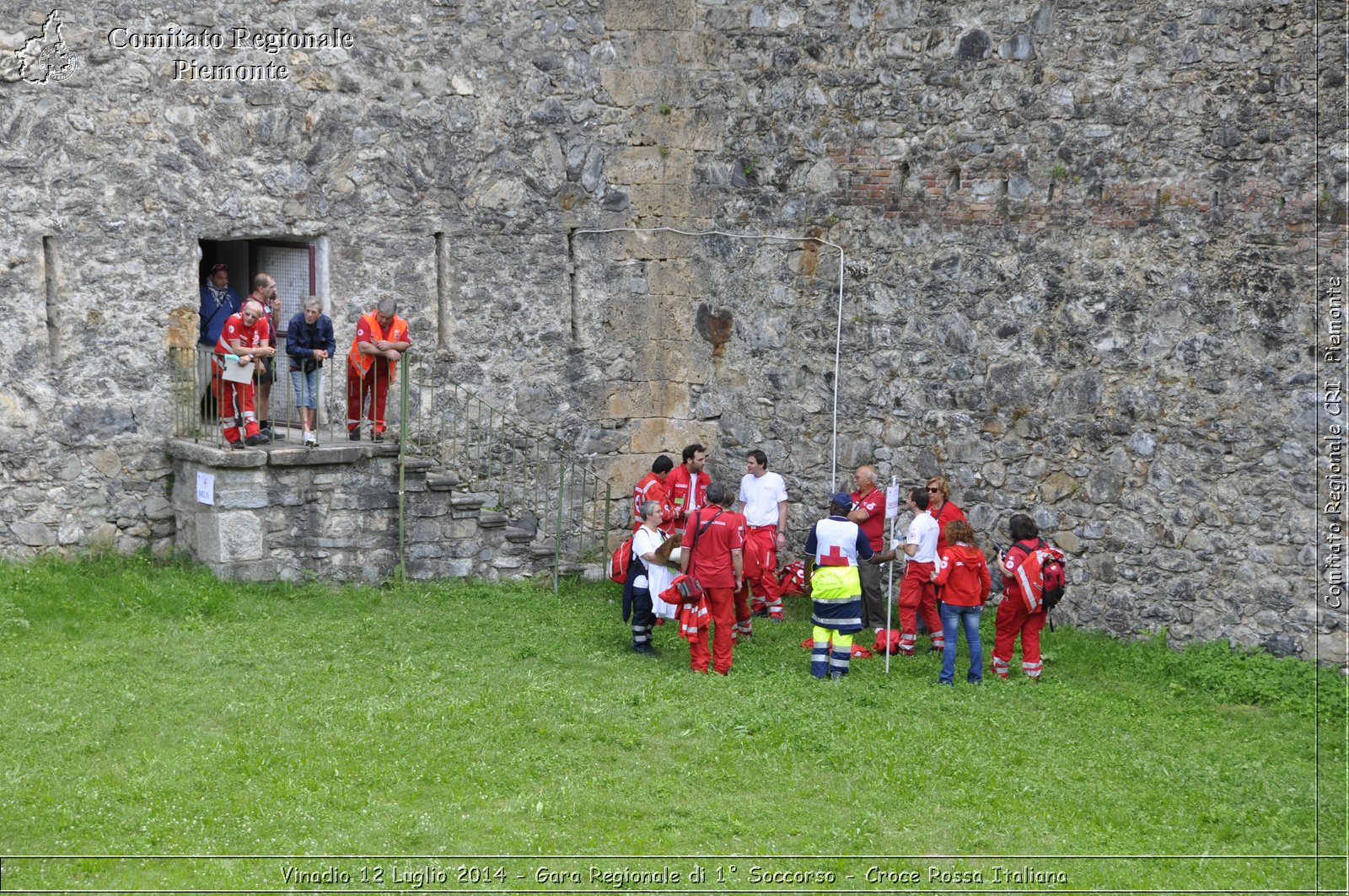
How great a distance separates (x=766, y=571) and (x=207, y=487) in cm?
431

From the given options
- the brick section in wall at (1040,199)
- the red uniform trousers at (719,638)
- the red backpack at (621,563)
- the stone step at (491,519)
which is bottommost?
the red uniform trousers at (719,638)

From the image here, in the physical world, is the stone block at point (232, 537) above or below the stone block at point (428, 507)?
below

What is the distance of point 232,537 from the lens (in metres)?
10.8

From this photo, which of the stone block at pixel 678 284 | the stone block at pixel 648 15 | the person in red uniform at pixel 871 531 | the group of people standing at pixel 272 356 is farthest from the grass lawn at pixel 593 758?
the stone block at pixel 648 15

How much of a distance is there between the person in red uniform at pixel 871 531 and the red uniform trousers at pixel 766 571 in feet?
2.22

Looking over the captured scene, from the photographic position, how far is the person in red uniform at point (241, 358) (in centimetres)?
1074

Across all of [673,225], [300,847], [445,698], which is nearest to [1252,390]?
[673,225]

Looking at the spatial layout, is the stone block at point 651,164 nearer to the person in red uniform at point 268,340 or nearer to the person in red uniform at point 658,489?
the person in red uniform at point 658,489

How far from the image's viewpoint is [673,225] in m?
12.4

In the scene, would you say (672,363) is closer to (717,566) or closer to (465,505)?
(465,505)

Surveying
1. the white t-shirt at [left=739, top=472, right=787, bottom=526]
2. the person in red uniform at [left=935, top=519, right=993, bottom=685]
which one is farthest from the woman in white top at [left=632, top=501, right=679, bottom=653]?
the person in red uniform at [left=935, top=519, right=993, bottom=685]

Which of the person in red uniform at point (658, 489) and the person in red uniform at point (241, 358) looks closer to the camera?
the person in red uniform at point (241, 358)

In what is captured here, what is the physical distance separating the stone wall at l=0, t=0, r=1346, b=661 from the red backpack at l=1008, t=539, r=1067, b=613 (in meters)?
1.25

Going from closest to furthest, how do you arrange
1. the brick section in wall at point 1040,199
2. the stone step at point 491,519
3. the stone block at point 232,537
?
the brick section in wall at point 1040,199, the stone block at point 232,537, the stone step at point 491,519
